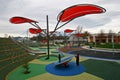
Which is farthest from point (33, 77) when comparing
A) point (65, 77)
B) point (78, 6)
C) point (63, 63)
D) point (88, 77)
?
point (78, 6)

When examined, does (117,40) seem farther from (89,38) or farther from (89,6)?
(89,6)

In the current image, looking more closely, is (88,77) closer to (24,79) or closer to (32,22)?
(24,79)

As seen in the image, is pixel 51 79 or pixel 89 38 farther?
pixel 89 38

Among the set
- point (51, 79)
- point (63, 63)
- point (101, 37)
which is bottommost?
point (51, 79)

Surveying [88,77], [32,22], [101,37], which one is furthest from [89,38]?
[88,77]

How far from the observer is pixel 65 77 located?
316 inches

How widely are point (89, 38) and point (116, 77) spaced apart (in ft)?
206

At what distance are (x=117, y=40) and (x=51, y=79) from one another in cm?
6442

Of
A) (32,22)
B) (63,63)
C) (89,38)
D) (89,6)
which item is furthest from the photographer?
(89,38)

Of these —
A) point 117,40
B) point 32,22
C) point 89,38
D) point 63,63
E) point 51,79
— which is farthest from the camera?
point 89,38

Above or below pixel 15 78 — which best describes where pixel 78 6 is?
above

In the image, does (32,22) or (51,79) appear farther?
(32,22)

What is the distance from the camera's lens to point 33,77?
8.05 m

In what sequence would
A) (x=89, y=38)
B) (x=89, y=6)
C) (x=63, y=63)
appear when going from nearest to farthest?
1. (x=89, y=6)
2. (x=63, y=63)
3. (x=89, y=38)
